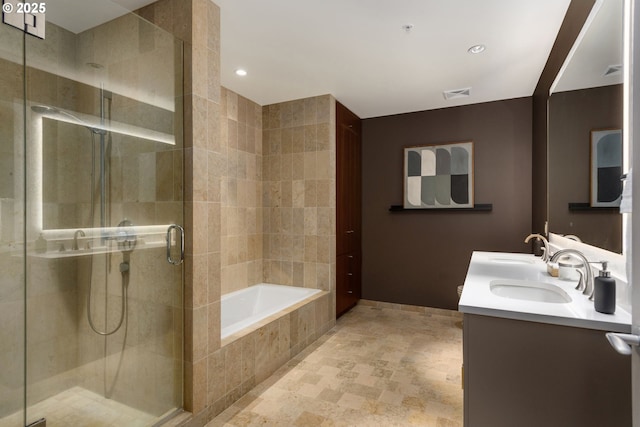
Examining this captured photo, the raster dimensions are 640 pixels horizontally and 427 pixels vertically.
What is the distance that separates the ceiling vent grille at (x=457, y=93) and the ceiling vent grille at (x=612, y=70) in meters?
1.94

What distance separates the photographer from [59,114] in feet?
5.06

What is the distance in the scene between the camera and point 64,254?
1607 mm

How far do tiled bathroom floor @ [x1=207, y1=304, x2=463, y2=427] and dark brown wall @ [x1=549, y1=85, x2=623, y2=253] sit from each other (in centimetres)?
134

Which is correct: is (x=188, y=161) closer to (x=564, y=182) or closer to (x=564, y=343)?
(x=564, y=343)

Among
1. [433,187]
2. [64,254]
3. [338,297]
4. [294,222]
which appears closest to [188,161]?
[64,254]

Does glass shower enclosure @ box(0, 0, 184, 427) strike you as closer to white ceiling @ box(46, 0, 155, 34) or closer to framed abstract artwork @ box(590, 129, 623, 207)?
white ceiling @ box(46, 0, 155, 34)

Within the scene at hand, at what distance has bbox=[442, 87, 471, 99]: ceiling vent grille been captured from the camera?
127 inches

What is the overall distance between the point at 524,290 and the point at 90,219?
2311mm

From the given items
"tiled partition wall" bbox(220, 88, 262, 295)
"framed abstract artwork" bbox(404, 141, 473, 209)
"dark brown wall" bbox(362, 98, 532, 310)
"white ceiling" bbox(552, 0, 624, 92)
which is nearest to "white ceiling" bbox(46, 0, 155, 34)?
"tiled partition wall" bbox(220, 88, 262, 295)

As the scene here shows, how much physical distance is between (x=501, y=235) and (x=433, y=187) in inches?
36.3

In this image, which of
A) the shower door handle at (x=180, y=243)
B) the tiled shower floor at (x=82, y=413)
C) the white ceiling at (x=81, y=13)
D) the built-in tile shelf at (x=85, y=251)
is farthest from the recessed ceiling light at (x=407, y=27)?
the tiled shower floor at (x=82, y=413)

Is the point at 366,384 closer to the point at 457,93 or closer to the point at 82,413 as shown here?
the point at 82,413

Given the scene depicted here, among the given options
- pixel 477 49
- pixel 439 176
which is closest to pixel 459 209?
pixel 439 176

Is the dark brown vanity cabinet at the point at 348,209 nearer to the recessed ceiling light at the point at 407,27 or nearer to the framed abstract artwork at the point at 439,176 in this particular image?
the framed abstract artwork at the point at 439,176
